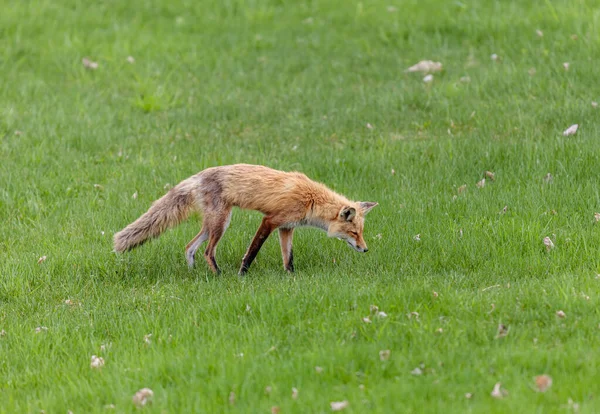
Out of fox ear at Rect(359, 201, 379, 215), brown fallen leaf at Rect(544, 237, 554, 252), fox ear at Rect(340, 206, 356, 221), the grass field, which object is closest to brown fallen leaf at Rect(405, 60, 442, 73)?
the grass field

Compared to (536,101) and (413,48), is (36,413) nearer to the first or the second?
(536,101)

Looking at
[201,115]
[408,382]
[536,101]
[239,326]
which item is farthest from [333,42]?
[408,382]

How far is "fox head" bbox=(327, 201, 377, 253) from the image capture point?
819cm

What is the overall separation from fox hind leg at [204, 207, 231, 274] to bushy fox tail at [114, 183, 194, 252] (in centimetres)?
28

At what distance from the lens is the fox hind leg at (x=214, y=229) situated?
8219 mm

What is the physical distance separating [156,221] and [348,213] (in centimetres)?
202

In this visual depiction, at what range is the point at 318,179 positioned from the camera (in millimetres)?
10516

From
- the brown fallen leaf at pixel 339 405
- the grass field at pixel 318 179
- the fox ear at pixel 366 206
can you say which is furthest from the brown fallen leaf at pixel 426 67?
the brown fallen leaf at pixel 339 405

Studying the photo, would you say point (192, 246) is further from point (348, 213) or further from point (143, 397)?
point (143, 397)

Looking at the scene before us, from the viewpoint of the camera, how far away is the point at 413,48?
15.1 meters

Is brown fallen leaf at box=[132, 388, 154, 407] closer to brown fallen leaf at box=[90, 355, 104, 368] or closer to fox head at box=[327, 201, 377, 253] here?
brown fallen leaf at box=[90, 355, 104, 368]

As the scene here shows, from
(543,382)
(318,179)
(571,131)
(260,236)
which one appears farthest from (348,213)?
(571,131)

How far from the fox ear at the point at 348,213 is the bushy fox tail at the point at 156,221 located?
1608 millimetres

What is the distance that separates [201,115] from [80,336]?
702cm
